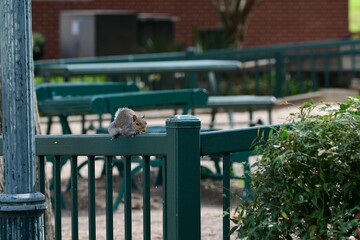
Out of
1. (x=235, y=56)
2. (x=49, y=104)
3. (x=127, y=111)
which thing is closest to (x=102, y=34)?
(x=235, y=56)

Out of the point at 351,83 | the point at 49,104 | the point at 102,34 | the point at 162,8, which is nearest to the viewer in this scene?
the point at 49,104

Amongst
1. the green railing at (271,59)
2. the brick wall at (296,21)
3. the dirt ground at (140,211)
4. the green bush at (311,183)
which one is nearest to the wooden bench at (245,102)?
the dirt ground at (140,211)

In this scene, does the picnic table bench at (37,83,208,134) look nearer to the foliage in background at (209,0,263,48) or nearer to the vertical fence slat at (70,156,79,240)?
the vertical fence slat at (70,156,79,240)

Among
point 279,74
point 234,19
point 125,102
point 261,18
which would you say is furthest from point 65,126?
point 261,18

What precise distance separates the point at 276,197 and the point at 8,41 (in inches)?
48.1

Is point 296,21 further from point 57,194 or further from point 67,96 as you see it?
point 57,194

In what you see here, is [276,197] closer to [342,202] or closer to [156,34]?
[342,202]

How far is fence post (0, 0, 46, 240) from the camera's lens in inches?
154

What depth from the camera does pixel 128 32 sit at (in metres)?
21.3

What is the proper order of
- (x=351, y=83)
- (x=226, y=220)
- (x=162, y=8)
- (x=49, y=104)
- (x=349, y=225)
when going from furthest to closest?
(x=162, y=8) < (x=351, y=83) < (x=49, y=104) < (x=226, y=220) < (x=349, y=225)

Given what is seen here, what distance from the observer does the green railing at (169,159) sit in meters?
4.42

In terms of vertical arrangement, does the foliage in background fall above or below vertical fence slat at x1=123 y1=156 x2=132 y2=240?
above

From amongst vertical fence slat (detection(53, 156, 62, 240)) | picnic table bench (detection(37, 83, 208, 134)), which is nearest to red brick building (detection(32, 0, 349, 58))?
picnic table bench (detection(37, 83, 208, 134))

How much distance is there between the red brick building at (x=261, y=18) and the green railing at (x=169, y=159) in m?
18.2
